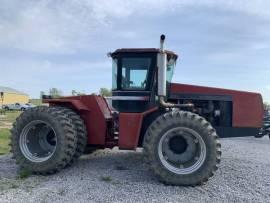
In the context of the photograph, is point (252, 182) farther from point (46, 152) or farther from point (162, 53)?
point (46, 152)

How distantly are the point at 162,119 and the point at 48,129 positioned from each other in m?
2.95

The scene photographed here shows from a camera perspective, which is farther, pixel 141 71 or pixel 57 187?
pixel 141 71

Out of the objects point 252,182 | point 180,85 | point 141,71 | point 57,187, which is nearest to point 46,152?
point 57,187

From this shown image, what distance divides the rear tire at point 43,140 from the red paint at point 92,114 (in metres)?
0.44

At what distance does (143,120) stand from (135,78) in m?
1.02

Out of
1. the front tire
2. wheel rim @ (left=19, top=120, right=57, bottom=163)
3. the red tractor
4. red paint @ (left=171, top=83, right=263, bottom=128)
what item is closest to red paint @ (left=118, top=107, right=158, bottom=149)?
the red tractor

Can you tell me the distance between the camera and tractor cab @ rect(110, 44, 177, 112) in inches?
307

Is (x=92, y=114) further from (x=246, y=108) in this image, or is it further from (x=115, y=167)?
(x=246, y=108)


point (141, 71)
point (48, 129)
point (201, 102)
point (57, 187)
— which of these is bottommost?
point (57, 187)

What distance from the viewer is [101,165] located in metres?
8.23

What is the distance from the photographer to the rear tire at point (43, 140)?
733 cm

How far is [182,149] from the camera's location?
7.07 m

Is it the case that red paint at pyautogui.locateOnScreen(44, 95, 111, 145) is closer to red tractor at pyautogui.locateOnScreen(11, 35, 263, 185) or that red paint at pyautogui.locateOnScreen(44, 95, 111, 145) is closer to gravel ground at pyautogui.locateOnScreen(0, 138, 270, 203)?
red tractor at pyautogui.locateOnScreen(11, 35, 263, 185)

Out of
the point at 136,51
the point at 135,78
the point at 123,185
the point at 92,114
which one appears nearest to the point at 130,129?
the point at 92,114
